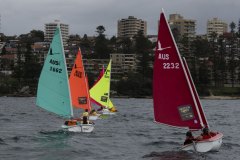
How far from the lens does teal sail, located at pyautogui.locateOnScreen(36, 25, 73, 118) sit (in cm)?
3509

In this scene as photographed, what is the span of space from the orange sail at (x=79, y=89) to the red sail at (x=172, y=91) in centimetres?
1694

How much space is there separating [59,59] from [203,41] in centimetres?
16816

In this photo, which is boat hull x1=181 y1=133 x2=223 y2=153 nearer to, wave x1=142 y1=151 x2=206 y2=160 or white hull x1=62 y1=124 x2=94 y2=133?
wave x1=142 y1=151 x2=206 y2=160

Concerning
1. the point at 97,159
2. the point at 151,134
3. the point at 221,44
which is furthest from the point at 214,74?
the point at 97,159

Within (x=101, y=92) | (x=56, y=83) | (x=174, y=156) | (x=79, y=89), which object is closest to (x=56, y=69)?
(x=56, y=83)

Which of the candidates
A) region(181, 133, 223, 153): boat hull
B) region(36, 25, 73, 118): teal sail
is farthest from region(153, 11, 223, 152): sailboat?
region(36, 25, 73, 118): teal sail

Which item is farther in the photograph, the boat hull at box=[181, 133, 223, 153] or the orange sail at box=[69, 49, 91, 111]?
the orange sail at box=[69, 49, 91, 111]

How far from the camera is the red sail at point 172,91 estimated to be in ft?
82.5

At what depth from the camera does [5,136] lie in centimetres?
3606

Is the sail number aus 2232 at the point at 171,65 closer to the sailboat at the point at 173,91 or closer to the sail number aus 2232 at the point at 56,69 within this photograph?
the sailboat at the point at 173,91

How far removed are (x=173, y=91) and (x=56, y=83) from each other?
11.6 meters

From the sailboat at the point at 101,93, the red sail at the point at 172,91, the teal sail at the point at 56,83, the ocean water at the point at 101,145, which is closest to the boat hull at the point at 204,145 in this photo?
the ocean water at the point at 101,145

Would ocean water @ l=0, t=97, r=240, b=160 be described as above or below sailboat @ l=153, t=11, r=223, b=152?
below

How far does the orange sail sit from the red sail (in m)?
16.9
